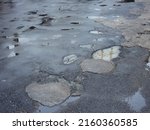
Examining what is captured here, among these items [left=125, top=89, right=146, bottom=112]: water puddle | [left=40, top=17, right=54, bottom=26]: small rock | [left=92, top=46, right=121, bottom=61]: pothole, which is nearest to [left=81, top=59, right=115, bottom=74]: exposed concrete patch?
[left=92, top=46, right=121, bottom=61]: pothole

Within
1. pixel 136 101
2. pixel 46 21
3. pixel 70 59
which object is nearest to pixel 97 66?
pixel 70 59

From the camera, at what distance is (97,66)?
20.7ft

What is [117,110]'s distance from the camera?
16.0 ft

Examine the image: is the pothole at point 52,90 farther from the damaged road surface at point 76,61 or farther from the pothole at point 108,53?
the pothole at point 108,53

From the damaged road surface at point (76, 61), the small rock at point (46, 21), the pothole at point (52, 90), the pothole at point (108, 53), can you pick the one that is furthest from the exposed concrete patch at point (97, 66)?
the small rock at point (46, 21)

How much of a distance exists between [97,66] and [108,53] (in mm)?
846

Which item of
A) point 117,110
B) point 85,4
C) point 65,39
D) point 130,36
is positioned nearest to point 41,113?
point 117,110

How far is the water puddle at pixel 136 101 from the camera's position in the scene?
494 centimetres

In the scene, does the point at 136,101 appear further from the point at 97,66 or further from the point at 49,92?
the point at 49,92

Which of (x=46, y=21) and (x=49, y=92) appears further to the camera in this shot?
(x=46, y=21)

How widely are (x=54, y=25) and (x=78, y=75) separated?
3.86 m

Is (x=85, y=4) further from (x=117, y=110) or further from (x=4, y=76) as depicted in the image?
(x=117, y=110)

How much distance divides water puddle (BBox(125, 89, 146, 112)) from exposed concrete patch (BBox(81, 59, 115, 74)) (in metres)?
1.04

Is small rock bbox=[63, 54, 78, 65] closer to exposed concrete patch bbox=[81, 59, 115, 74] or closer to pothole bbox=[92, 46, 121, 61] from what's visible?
exposed concrete patch bbox=[81, 59, 115, 74]
